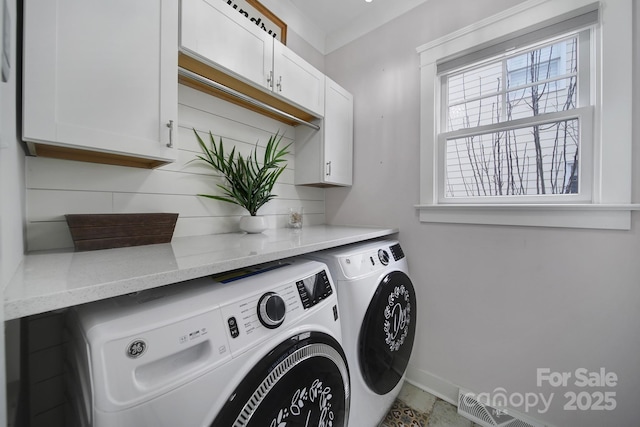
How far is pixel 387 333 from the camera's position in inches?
46.7

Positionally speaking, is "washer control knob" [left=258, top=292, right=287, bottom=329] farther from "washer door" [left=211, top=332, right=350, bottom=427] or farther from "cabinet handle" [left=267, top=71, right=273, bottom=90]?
"cabinet handle" [left=267, top=71, right=273, bottom=90]

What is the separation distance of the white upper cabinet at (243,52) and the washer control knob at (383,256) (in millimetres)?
1060

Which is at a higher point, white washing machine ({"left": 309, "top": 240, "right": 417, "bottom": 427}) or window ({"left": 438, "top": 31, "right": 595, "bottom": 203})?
window ({"left": 438, "top": 31, "right": 595, "bottom": 203})

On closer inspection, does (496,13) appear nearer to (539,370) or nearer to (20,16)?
(539,370)

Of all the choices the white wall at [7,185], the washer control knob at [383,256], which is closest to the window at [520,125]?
the washer control knob at [383,256]

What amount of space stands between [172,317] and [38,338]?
83cm

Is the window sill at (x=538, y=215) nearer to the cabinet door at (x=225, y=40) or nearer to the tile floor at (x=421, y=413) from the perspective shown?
the tile floor at (x=421, y=413)

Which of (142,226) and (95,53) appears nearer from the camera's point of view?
(95,53)

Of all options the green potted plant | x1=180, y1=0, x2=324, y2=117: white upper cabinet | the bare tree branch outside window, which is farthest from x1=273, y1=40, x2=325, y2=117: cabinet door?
the bare tree branch outside window

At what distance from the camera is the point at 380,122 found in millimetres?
1885

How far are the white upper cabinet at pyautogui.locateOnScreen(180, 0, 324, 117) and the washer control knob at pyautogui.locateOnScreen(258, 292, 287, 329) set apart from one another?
1.11 m

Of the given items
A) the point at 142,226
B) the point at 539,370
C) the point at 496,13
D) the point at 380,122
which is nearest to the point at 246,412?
the point at 142,226

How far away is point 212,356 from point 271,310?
0.18 metres

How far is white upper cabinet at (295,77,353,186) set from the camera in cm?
178
